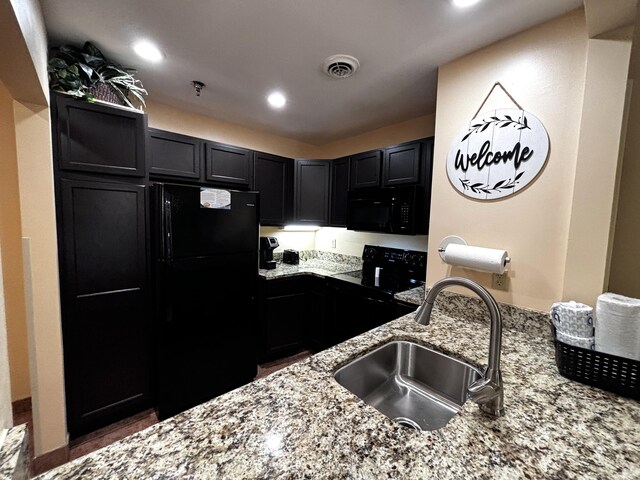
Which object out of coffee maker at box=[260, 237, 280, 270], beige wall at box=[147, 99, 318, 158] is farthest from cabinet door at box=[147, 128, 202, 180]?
coffee maker at box=[260, 237, 280, 270]

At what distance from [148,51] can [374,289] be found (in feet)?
7.64

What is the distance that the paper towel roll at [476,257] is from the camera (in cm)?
136

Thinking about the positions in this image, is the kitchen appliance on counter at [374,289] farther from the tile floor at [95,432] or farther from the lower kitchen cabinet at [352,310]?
the tile floor at [95,432]

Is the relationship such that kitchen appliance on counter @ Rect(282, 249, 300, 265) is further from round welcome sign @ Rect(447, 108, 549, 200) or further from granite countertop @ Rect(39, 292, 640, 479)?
granite countertop @ Rect(39, 292, 640, 479)

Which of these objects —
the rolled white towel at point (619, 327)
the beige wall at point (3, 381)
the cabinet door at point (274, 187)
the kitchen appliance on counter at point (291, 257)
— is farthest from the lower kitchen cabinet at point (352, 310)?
the beige wall at point (3, 381)

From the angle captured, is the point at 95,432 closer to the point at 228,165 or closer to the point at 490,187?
the point at 228,165

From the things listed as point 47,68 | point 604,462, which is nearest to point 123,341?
point 47,68

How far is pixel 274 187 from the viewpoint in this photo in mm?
2896

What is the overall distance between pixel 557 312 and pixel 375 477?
1071mm

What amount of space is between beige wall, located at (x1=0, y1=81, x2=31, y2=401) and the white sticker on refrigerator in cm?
134

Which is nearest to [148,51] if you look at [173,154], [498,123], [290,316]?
[173,154]

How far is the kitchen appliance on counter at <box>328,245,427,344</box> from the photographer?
2195 mm

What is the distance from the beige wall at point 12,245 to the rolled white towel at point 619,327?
11.2 ft

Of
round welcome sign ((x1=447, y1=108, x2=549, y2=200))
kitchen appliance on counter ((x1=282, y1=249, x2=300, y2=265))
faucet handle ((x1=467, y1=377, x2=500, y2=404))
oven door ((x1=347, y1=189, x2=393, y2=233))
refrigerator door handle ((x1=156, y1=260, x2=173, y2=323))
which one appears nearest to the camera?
faucet handle ((x1=467, y1=377, x2=500, y2=404))
